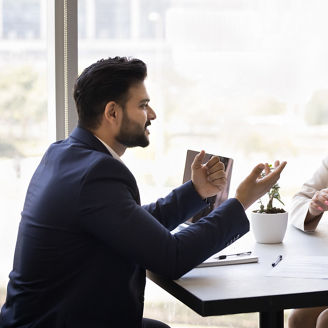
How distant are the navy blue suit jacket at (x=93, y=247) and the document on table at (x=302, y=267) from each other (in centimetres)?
18

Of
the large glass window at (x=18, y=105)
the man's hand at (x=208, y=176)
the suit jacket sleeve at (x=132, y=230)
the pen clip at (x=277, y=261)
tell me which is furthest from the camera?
the large glass window at (x=18, y=105)

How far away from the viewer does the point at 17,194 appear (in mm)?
3178

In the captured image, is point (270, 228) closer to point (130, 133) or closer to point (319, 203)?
point (319, 203)

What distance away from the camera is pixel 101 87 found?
191 cm

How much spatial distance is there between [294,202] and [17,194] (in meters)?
1.32

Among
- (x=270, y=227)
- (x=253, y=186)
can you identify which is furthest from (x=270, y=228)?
(x=253, y=186)

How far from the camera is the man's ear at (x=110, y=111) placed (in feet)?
6.25

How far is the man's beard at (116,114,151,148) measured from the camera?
1935 millimetres

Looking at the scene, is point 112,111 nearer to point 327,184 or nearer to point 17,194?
point 327,184

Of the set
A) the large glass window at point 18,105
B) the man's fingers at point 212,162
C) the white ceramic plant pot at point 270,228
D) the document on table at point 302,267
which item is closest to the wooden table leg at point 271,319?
the document on table at point 302,267

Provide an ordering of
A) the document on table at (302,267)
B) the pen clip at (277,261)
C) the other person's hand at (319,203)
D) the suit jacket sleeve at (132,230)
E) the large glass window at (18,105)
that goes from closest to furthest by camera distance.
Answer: the suit jacket sleeve at (132,230) < the document on table at (302,267) < the pen clip at (277,261) < the other person's hand at (319,203) < the large glass window at (18,105)

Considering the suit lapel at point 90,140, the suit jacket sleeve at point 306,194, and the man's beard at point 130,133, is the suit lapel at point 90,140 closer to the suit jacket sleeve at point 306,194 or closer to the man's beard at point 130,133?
the man's beard at point 130,133

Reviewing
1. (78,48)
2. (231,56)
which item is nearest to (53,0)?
(78,48)

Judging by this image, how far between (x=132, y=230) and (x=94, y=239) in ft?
0.40
